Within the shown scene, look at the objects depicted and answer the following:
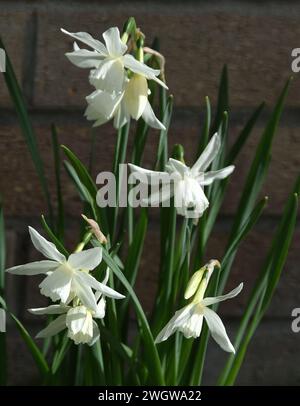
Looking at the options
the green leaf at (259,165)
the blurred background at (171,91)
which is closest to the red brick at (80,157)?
the blurred background at (171,91)

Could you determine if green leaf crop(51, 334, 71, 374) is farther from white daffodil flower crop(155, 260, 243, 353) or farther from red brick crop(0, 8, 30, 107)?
red brick crop(0, 8, 30, 107)

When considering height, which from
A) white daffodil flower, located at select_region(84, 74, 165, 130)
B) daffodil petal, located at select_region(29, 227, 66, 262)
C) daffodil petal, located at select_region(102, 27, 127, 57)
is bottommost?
daffodil petal, located at select_region(29, 227, 66, 262)

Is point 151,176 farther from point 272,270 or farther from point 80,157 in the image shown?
point 80,157

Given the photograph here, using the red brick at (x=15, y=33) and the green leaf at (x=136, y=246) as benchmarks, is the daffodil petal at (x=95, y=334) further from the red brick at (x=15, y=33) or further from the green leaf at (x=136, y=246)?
the red brick at (x=15, y=33)

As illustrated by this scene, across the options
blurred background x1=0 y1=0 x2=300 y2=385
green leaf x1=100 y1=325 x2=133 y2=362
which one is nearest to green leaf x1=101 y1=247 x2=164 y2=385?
green leaf x1=100 y1=325 x2=133 y2=362

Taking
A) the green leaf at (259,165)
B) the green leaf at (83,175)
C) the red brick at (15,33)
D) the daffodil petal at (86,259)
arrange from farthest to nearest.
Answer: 1. the red brick at (15,33)
2. the green leaf at (259,165)
3. the green leaf at (83,175)
4. the daffodil petal at (86,259)

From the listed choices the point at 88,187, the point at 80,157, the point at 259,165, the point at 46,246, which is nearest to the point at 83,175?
the point at 88,187
